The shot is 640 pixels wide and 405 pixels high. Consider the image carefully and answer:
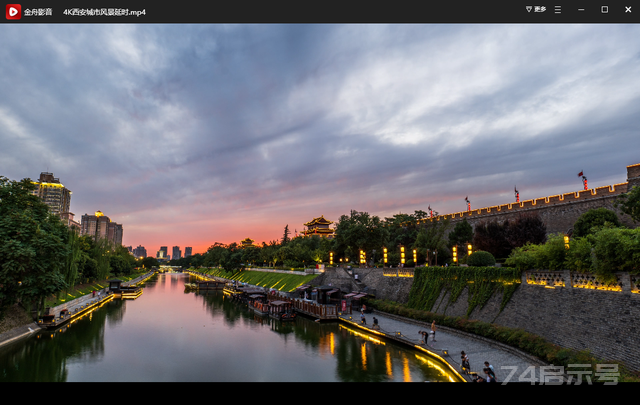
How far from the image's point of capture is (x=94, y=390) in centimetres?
238

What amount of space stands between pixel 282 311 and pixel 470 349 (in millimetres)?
21716

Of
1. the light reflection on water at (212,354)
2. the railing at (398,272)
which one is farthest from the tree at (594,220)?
the light reflection on water at (212,354)

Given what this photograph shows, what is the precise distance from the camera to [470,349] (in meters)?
21.5

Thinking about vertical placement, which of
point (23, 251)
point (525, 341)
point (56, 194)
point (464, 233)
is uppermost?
point (56, 194)

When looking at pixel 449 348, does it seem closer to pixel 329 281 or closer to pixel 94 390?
pixel 94 390

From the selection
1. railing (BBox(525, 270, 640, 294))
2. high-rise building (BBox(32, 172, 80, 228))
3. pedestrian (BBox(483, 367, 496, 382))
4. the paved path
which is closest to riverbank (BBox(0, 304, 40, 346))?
the paved path

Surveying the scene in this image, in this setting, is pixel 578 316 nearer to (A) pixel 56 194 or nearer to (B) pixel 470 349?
(B) pixel 470 349

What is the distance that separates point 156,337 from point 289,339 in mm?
11355

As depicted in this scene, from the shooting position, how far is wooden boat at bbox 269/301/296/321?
124 ft

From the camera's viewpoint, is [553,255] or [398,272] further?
[398,272]

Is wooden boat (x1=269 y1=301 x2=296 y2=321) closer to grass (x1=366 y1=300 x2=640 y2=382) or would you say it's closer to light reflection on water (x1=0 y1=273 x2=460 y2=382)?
light reflection on water (x1=0 y1=273 x2=460 y2=382)

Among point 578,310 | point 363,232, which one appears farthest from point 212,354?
point 363,232
